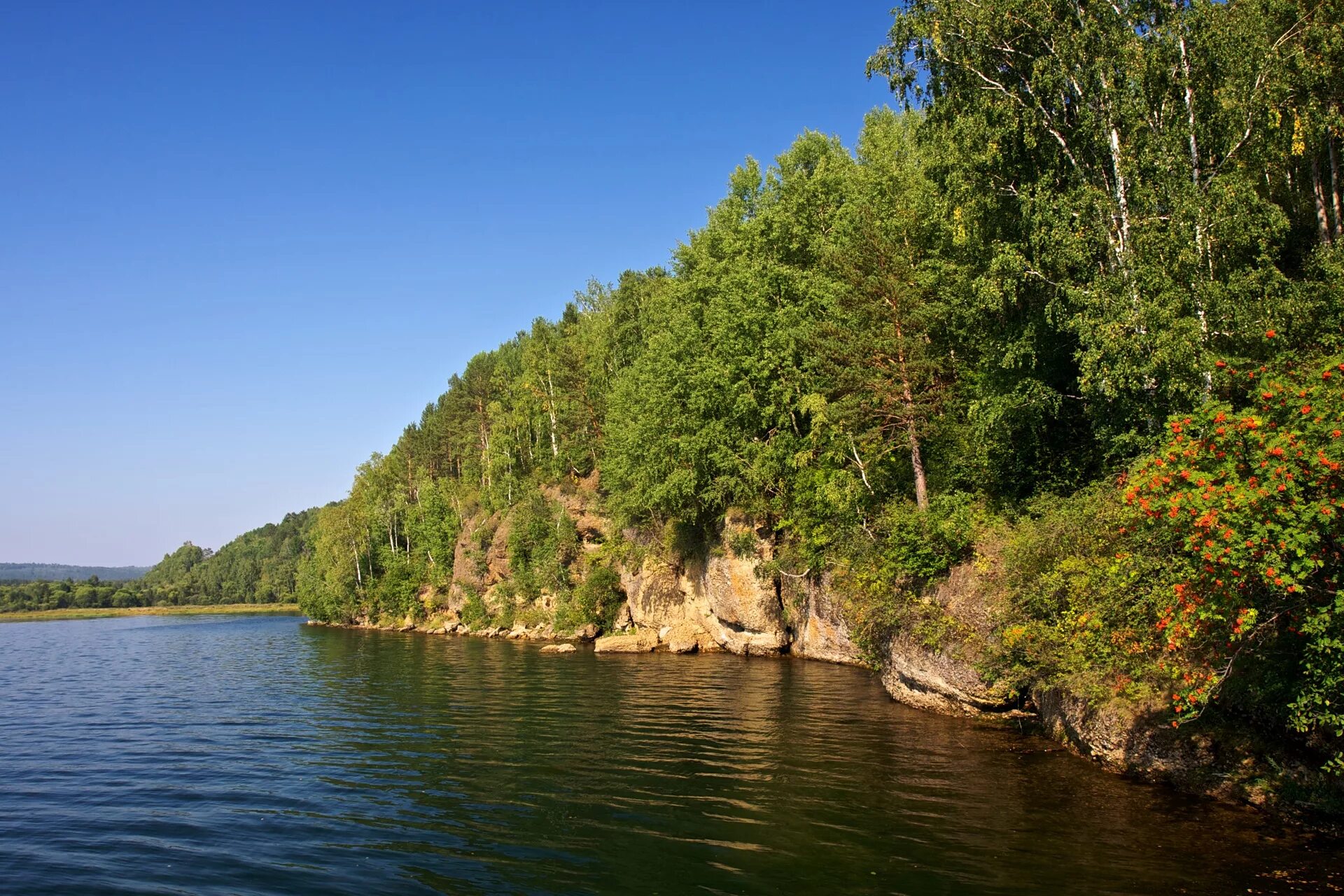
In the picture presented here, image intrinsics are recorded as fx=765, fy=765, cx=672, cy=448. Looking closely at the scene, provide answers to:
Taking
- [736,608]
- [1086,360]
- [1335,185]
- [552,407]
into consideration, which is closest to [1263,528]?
[1086,360]

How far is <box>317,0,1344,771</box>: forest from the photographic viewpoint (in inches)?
485

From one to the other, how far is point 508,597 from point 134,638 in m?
43.9

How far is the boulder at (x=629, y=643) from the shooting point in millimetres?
46125

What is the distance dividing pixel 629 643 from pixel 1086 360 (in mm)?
33745

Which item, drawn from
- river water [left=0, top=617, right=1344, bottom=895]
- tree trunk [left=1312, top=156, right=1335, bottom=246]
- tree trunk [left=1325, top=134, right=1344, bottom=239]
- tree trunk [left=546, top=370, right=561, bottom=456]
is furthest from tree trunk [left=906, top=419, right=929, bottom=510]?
tree trunk [left=546, top=370, right=561, bottom=456]

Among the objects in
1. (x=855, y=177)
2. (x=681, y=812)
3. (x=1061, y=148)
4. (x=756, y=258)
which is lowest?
(x=681, y=812)

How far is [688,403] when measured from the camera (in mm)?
43094

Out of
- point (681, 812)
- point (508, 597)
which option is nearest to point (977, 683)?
point (681, 812)

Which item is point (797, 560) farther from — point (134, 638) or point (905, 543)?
point (134, 638)

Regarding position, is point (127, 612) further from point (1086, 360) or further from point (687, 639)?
point (1086, 360)

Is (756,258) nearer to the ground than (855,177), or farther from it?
nearer to the ground

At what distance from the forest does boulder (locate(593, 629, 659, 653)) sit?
10.9 metres

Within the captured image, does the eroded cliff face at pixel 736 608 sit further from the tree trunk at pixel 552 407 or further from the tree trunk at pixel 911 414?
the tree trunk at pixel 552 407

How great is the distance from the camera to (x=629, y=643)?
46625mm
